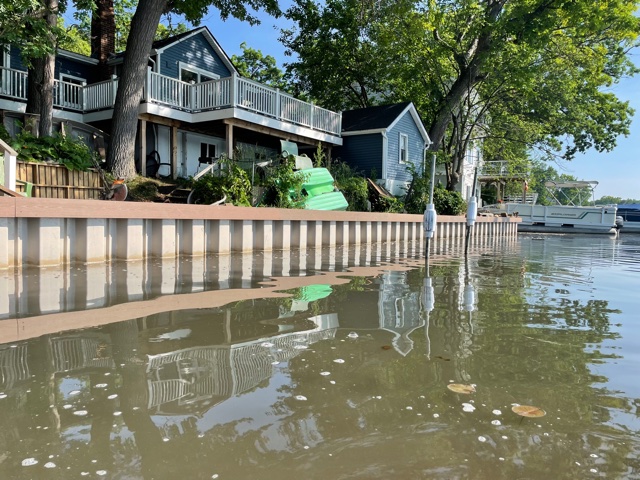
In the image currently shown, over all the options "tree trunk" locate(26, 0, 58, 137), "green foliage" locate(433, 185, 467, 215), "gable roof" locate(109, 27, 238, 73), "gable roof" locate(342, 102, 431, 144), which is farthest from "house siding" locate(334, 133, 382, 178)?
"tree trunk" locate(26, 0, 58, 137)

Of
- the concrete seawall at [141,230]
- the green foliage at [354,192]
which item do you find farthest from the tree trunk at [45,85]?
the green foliage at [354,192]

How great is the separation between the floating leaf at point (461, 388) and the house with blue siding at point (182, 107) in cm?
1096

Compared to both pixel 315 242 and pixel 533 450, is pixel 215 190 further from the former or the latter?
pixel 533 450

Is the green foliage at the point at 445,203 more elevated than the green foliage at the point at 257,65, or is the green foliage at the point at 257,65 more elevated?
the green foliage at the point at 257,65

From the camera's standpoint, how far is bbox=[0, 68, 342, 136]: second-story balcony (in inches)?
564

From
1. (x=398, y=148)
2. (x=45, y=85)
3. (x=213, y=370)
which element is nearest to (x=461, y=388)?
(x=213, y=370)

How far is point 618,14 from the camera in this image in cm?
1798

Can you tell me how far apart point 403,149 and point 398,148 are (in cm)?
65

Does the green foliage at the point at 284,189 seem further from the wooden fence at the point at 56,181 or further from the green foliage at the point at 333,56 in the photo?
the green foliage at the point at 333,56

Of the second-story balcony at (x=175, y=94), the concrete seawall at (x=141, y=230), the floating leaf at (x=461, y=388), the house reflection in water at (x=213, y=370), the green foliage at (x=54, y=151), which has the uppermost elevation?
the second-story balcony at (x=175, y=94)

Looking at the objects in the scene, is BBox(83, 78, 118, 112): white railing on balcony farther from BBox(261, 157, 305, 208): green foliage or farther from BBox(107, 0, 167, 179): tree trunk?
BBox(261, 157, 305, 208): green foliage

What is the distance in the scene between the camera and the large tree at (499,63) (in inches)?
716

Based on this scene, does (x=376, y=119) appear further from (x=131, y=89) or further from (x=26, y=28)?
(x=26, y=28)

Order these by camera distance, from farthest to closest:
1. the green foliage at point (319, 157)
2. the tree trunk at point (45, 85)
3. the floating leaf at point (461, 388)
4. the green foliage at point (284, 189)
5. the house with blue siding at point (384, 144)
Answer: the house with blue siding at point (384, 144)
the green foliage at point (319, 157)
the tree trunk at point (45, 85)
the green foliage at point (284, 189)
the floating leaf at point (461, 388)
